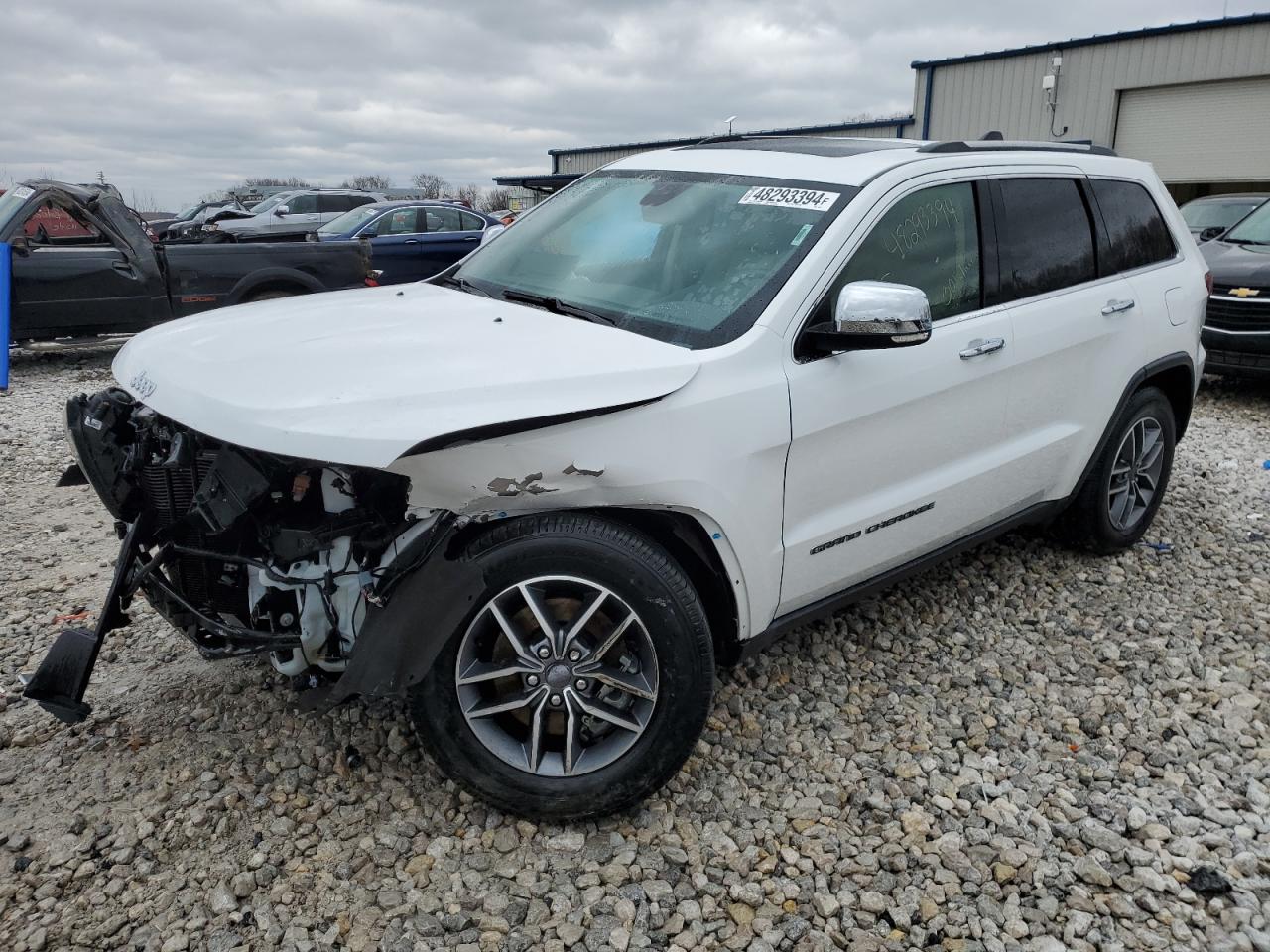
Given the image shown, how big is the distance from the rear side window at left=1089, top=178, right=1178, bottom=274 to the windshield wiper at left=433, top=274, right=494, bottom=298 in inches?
104

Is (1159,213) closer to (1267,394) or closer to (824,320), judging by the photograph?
(824,320)

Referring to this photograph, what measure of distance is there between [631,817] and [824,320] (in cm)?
161

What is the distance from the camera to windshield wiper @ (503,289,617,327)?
3.02 metres

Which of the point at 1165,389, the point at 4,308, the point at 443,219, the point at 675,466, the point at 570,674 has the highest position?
the point at 443,219

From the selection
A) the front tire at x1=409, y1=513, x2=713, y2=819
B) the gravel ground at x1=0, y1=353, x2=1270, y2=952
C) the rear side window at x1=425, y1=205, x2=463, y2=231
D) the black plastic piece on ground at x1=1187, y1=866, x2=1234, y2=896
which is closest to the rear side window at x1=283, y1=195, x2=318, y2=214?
the rear side window at x1=425, y1=205, x2=463, y2=231

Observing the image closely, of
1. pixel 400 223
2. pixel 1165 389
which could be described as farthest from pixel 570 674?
pixel 400 223

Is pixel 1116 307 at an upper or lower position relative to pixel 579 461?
upper

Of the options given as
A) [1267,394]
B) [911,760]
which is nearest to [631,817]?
[911,760]

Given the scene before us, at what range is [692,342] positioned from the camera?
9.14ft

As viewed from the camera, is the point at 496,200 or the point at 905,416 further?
the point at 496,200

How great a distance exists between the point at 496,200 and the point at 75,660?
39.3 m

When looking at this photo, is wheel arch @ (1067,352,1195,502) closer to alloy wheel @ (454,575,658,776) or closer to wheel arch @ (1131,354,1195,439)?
wheel arch @ (1131,354,1195,439)

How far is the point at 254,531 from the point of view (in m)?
2.64

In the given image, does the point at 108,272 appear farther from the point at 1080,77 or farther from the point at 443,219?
the point at 1080,77
